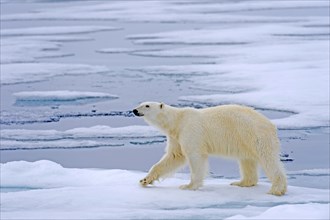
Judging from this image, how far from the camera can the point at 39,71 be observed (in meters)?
13.8

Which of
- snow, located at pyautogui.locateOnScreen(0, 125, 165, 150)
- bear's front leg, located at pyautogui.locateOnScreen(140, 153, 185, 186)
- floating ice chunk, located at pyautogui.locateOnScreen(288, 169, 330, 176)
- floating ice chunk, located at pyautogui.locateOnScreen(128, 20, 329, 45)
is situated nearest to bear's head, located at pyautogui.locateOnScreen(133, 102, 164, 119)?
bear's front leg, located at pyautogui.locateOnScreen(140, 153, 185, 186)

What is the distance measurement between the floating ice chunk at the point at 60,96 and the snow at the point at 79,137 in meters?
2.12

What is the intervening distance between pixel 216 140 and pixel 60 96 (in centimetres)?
590

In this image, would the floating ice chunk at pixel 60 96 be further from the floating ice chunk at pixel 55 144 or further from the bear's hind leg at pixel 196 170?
the bear's hind leg at pixel 196 170

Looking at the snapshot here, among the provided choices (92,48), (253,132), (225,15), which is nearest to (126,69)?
(92,48)

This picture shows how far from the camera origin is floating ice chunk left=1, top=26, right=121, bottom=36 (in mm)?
20644

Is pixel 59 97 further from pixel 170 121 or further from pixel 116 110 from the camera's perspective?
pixel 170 121

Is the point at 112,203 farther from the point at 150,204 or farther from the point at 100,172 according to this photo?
the point at 100,172

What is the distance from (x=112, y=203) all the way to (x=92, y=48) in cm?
1276

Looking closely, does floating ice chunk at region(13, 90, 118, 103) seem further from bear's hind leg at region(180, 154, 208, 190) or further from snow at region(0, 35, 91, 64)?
bear's hind leg at region(180, 154, 208, 190)

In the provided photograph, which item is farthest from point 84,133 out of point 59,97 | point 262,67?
point 262,67

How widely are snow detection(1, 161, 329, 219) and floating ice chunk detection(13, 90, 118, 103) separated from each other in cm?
502

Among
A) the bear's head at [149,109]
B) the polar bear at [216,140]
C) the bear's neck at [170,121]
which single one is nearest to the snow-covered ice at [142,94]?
the polar bear at [216,140]

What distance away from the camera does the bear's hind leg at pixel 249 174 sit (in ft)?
18.4
